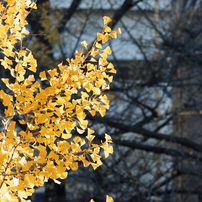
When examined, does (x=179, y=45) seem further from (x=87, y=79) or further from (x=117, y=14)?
(x=87, y=79)

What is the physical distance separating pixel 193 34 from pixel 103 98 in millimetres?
3338

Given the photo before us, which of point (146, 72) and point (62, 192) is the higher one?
point (146, 72)

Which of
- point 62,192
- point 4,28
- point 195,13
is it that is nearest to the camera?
point 4,28

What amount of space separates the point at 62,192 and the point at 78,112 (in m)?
3.10

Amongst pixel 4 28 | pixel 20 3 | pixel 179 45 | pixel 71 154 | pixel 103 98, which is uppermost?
pixel 179 45

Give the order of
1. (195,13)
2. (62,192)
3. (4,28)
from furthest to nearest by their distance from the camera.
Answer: (195,13), (62,192), (4,28)

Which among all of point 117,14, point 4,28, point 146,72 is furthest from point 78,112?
point 146,72

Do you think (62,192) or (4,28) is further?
(62,192)

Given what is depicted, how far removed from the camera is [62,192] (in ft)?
11.4

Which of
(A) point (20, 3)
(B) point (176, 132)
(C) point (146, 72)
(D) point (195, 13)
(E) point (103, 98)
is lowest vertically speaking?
(E) point (103, 98)

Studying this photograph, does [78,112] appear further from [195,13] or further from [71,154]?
[195,13]

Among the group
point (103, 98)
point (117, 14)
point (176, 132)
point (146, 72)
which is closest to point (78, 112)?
point (103, 98)

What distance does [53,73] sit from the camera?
685mm

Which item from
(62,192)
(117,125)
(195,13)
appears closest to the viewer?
(117,125)
